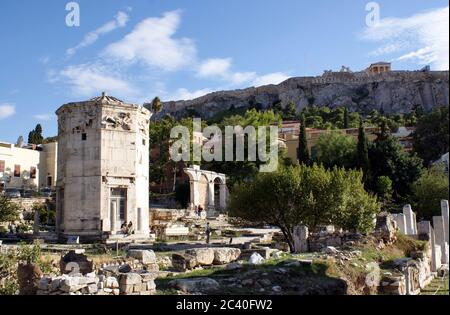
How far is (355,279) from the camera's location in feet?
45.0

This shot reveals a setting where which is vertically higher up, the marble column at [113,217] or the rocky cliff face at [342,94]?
the rocky cliff face at [342,94]

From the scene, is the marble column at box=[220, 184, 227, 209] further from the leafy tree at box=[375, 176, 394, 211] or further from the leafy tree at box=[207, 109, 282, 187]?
the leafy tree at box=[375, 176, 394, 211]

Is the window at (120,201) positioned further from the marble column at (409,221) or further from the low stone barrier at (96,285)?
the low stone barrier at (96,285)

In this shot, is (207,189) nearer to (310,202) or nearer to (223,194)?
(223,194)

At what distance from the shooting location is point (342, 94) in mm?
112500

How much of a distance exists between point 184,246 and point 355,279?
10.3m

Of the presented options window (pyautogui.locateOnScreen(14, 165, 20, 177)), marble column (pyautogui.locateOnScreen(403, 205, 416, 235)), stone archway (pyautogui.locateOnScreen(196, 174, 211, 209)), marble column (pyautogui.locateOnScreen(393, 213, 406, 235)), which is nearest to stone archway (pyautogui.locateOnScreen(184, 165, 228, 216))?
stone archway (pyautogui.locateOnScreen(196, 174, 211, 209))

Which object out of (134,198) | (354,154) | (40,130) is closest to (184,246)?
(134,198)

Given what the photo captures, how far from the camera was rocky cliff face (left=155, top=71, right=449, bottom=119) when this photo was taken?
107 m

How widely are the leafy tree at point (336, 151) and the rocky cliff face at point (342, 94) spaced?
55294mm

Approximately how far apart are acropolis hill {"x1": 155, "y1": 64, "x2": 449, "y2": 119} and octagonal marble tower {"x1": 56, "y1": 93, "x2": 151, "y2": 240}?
8605 cm

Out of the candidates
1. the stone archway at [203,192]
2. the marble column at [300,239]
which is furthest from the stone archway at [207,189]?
the marble column at [300,239]

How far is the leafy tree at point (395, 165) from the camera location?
145ft
